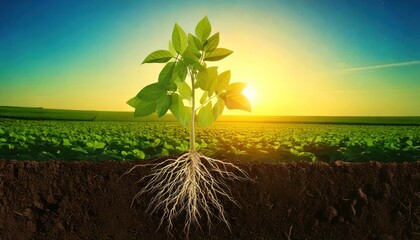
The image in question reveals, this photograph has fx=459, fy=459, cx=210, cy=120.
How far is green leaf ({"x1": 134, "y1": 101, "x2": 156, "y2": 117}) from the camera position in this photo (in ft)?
12.0

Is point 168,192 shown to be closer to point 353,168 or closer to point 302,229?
point 302,229

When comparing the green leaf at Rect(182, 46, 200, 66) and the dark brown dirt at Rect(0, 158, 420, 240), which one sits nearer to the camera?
the green leaf at Rect(182, 46, 200, 66)

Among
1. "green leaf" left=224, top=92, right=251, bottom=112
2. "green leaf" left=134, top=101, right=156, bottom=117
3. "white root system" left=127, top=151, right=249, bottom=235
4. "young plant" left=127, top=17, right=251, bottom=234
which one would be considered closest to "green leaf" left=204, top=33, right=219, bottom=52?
"young plant" left=127, top=17, right=251, bottom=234

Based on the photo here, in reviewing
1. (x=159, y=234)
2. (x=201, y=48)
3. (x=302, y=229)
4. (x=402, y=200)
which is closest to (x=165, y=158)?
(x=159, y=234)

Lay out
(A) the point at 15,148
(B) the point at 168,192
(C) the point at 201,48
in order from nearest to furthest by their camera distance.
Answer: (C) the point at 201,48 → (B) the point at 168,192 → (A) the point at 15,148

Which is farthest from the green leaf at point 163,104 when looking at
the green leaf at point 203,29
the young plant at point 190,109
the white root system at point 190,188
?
the green leaf at point 203,29

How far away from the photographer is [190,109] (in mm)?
3775

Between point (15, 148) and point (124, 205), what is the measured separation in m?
3.70

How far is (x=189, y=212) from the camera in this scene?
376 centimetres

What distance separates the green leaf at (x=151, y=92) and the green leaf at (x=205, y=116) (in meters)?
0.38

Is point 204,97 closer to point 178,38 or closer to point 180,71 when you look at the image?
point 180,71

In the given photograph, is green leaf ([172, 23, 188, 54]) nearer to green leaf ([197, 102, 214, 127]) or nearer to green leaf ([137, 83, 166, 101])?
green leaf ([137, 83, 166, 101])

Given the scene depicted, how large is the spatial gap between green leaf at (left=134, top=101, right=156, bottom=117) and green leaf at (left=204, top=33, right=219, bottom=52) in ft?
2.00

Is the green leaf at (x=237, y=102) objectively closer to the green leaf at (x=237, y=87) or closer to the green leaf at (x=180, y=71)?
the green leaf at (x=237, y=87)
